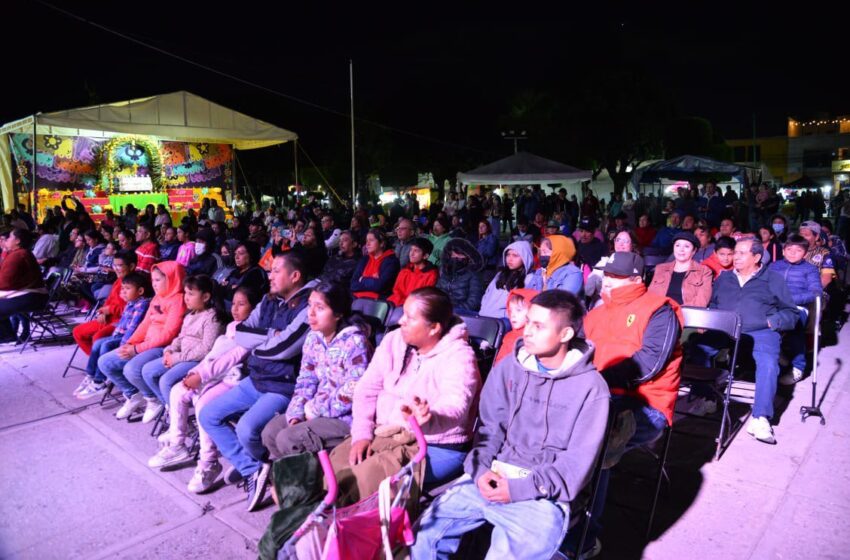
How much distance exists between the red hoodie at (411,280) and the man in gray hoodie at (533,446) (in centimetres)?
384

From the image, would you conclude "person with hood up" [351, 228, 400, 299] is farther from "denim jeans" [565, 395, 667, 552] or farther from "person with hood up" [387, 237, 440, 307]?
"denim jeans" [565, 395, 667, 552]

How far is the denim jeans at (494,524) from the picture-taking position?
2.44 meters

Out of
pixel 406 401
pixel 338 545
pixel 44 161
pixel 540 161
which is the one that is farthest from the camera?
pixel 44 161

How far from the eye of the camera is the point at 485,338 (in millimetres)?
4449

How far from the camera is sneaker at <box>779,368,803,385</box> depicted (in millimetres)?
5883

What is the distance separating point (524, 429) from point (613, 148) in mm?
34754

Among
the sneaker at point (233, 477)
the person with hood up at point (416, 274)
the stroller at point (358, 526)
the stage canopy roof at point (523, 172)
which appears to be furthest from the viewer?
the stage canopy roof at point (523, 172)

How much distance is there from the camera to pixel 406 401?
3.16 metres

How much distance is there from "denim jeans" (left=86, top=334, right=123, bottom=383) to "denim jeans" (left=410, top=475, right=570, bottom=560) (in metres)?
4.39

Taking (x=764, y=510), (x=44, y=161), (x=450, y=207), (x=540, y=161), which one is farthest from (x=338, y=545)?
(x=44, y=161)

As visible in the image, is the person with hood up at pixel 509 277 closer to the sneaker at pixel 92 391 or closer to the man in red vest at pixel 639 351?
the man in red vest at pixel 639 351

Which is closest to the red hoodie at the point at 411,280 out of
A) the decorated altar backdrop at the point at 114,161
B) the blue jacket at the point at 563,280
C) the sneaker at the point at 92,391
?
the blue jacket at the point at 563,280

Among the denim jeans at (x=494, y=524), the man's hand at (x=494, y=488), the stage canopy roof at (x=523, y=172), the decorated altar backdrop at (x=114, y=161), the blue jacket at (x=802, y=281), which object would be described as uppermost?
the decorated altar backdrop at (x=114, y=161)

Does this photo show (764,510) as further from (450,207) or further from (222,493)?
(450,207)
